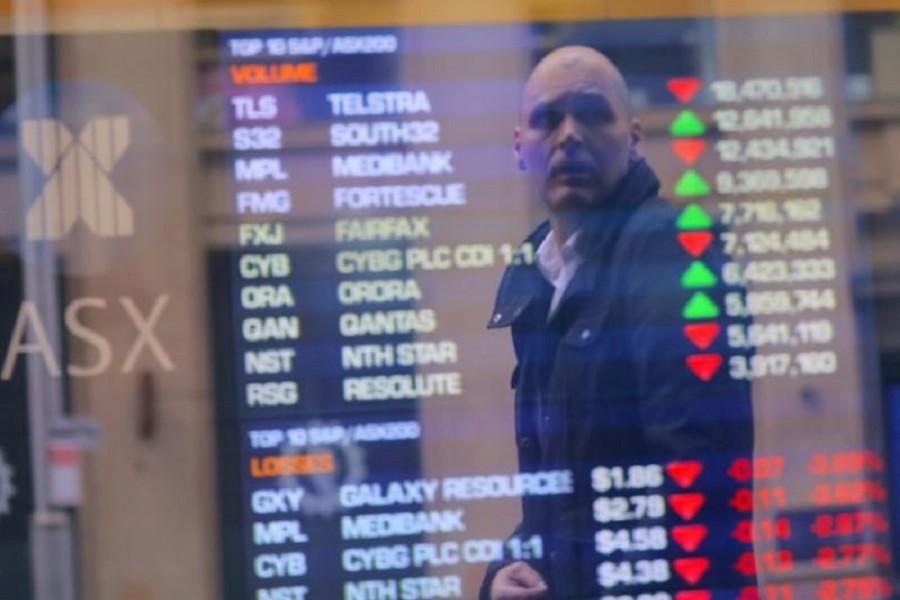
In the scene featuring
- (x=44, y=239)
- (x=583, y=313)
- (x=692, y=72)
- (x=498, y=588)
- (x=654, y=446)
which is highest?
(x=692, y=72)

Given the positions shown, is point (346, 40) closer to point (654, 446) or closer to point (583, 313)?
point (583, 313)

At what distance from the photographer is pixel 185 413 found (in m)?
2.65

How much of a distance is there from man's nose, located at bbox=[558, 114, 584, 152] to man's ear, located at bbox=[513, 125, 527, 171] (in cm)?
8

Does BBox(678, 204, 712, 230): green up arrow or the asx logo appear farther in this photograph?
BBox(678, 204, 712, 230): green up arrow

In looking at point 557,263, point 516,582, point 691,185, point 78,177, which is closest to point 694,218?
point 691,185

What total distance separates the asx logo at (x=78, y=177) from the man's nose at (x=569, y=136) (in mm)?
819

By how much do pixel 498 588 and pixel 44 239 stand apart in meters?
1.07

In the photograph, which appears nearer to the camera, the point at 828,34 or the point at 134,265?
the point at 134,265

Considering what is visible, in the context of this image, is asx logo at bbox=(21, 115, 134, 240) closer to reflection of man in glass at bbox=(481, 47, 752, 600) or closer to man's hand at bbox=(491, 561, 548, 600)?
reflection of man in glass at bbox=(481, 47, 752, 600)

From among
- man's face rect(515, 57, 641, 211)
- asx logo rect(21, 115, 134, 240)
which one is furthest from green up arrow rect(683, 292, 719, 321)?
asx logo rect(21, 115, 134, 240)

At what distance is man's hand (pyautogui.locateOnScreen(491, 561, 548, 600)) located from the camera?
107 inches

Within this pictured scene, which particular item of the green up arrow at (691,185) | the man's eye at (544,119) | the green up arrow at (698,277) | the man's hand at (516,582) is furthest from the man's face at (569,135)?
the man's hand at (516,582)

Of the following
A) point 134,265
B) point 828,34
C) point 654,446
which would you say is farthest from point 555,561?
point 828,34

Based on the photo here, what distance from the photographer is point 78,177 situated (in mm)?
2656
